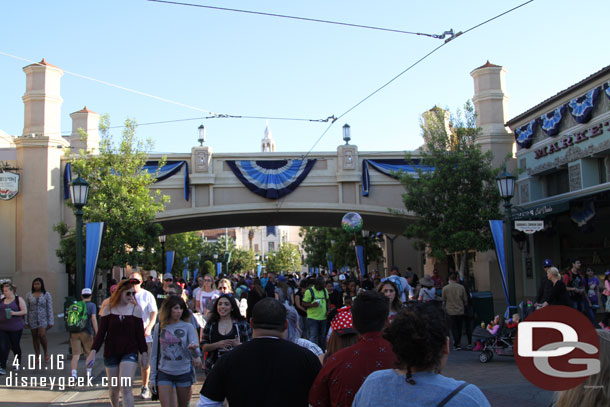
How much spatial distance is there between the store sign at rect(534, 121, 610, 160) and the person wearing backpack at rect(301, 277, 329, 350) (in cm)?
1114

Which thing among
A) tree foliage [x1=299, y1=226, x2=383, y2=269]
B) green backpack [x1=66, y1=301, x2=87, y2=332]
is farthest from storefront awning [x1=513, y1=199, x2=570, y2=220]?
green backpack [x1=66, y1=301, x2=87, y2=332]

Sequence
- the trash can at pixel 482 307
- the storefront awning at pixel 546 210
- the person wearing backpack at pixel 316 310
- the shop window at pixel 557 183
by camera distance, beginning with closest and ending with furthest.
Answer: the person wearing backpack at pixel 316 310
the trash can at pixel 482 307
the storefront awning at pixel 546 210
the shop window at pixel 557 183

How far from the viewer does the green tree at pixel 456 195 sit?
22094mm

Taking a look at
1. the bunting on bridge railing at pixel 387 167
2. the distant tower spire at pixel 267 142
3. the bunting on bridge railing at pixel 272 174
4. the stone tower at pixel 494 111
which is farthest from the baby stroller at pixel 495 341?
the distant tower spire at pixel 267 142

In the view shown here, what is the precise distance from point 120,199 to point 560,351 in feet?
62.7

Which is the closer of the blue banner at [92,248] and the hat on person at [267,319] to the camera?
the hat on person at [267,319]

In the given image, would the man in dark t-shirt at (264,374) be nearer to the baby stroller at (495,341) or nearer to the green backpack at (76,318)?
the green backpack at (76,318)

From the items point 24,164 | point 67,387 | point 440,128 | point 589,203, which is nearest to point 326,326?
point 67,387

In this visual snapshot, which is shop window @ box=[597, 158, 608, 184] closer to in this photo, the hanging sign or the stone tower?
the stone tower

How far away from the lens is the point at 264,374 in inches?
150

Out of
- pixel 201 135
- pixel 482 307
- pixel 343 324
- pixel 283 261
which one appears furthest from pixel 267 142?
pixel 343 324

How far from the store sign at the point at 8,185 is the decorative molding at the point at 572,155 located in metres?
19.9

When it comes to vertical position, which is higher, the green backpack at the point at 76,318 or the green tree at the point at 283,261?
the green tree at the point at 283,261

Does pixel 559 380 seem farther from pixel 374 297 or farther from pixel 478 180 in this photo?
pixel 478 180
